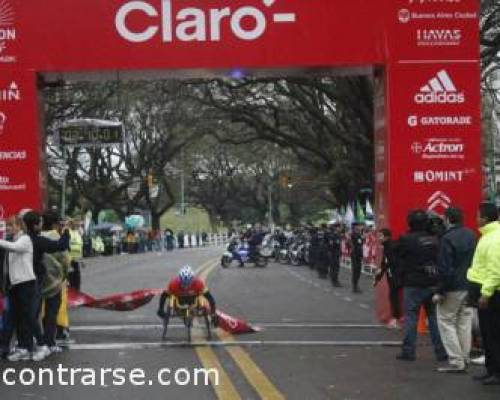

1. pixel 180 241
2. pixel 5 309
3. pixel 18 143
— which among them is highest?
pixel 18 143

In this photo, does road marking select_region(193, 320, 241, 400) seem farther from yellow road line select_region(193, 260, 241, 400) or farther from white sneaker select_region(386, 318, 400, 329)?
white sneaker select_region(386, 318, 400, 329)

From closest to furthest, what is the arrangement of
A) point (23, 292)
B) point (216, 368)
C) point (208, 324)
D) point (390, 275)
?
point (216, 368) < point (23, 292) < point (208, 324) < point (390, 275)

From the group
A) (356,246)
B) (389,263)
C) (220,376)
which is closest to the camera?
(220,376)

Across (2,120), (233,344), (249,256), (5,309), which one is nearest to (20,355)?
(5,309)

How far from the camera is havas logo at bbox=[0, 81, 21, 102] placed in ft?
47.8

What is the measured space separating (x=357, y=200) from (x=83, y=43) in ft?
85.8

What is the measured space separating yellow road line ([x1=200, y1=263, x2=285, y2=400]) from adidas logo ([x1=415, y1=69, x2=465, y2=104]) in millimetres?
4865

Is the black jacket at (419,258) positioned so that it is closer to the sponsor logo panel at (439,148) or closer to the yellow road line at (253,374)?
the yellow road line at (253,374)

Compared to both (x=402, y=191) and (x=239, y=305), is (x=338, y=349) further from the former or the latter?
(x=239, y=305)

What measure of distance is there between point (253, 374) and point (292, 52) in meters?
6.06

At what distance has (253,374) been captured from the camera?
33.9ft

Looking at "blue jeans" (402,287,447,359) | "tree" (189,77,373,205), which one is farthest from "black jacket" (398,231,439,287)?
"tree" (189,77,373,205)

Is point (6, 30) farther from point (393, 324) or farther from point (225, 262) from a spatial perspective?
point (225, 262)

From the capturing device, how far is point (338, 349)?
1252 cm
